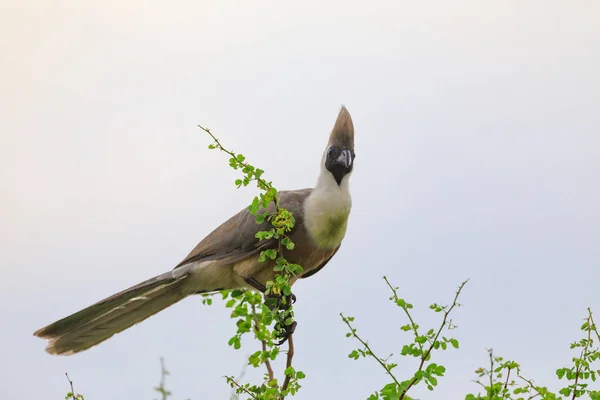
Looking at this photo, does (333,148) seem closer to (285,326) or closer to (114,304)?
(285,326)


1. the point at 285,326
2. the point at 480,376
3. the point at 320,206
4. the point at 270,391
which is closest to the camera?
the point at 480,376

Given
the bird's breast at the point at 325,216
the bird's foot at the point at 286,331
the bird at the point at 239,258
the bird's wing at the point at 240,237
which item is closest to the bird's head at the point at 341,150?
the bird at the point at 239,258

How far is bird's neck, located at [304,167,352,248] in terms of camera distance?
525 centimetres

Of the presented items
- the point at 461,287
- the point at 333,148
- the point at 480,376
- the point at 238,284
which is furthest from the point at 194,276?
the point at 480,376

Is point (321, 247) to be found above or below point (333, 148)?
below

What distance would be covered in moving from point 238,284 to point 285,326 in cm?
107

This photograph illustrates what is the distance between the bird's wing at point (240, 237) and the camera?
528cm

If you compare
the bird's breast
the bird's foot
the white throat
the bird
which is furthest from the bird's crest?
the bird's foot

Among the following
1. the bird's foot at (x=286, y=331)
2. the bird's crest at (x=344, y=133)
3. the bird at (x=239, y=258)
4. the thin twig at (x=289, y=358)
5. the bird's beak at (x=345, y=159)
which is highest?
the bird's crest at (x=344, y=133)

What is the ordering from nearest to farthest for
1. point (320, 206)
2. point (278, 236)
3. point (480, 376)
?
point (480, 376)
point (278, 236)
point (320, 206)

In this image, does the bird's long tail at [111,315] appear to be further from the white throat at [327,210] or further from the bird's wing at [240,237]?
the white throat at [327,210]

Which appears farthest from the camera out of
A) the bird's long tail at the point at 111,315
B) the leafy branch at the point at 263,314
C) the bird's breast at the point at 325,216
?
the bird's long tail at the point at 111,315

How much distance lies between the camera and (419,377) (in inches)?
142

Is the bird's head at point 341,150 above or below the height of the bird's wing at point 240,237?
above
